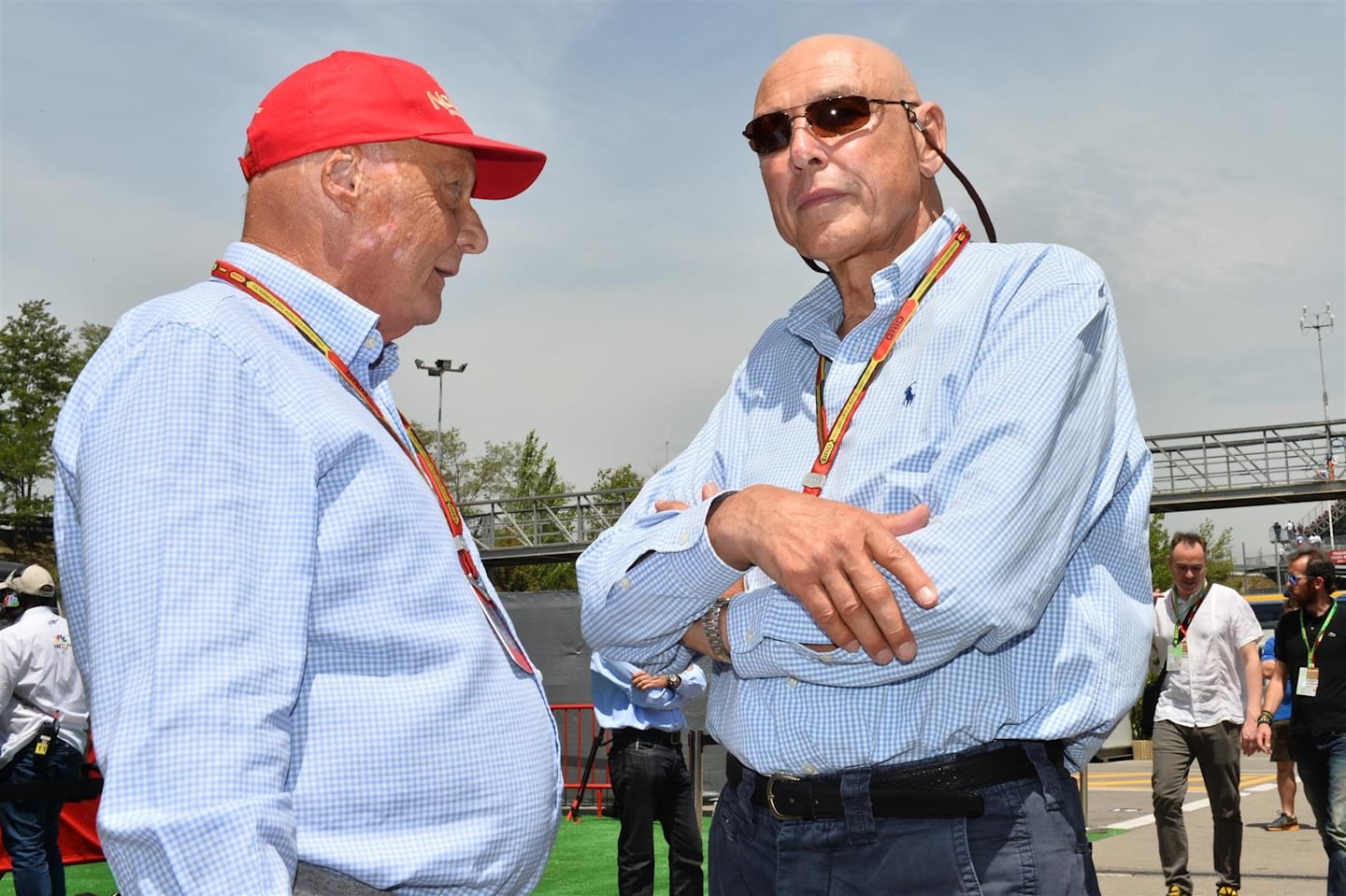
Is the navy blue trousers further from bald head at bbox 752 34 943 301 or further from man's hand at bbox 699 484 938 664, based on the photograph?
bald head at bbox 752 34 943 301

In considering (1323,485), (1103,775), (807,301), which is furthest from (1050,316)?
(1323,485)

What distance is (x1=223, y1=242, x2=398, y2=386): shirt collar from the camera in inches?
80.2

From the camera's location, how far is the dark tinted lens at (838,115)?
2.40m

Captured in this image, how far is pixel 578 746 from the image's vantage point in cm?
1457

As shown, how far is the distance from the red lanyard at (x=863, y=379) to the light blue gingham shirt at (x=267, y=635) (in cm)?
67

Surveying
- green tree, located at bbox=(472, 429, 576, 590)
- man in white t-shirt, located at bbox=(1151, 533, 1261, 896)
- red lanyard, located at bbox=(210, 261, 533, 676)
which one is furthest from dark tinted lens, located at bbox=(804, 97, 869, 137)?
green tree, located at bbox=(472, 429, 576, 590)

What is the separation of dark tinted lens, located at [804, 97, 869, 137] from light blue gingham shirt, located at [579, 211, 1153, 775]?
289mm

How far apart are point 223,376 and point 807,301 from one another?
1.36 m

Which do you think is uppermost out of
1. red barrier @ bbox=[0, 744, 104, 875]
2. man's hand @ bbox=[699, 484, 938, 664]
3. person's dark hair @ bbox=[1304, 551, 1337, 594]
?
man's hand @ bbox=[699, 484, 938, 664]

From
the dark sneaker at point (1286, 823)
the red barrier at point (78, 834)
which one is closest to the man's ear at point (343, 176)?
the red barrier at point (78, 834)

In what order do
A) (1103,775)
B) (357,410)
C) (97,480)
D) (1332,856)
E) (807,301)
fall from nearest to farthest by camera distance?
(97,480) < (357,410) < (807,301) < (1332,856) < (1103,775)

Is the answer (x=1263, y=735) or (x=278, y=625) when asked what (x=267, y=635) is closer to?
(x=278, y=625)

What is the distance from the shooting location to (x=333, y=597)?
167 centimetres

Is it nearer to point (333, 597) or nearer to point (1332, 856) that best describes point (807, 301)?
point (333, 597)
